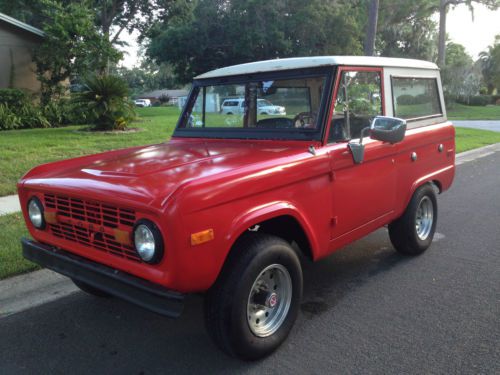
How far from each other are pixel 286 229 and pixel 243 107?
51.8 inches

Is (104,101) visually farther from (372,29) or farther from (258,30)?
(258,30)

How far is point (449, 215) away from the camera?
6.45 meters

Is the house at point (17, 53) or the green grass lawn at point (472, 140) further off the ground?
the house at point (17, 53)

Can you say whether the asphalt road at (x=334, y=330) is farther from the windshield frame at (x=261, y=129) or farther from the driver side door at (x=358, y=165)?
the windshield frame at (x=261, y=129)

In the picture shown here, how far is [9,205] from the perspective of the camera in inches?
251

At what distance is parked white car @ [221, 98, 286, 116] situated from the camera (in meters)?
4.03

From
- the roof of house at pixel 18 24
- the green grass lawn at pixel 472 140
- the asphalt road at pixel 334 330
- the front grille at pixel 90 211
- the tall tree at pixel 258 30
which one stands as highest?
the tall tree at pixel 258 30

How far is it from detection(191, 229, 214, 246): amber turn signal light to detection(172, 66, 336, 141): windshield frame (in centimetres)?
131

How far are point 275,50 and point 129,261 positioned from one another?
1151 inches

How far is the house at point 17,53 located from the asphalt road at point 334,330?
14.8 m

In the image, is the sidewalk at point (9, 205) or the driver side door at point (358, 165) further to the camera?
the sidewalk at point (9, 205)

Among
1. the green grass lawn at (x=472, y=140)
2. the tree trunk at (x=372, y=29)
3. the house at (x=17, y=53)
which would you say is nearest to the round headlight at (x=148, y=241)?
the green grass lawn at (x=472, y=140)

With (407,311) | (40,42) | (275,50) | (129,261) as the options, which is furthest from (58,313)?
(275,50)

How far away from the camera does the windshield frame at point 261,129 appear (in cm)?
355
